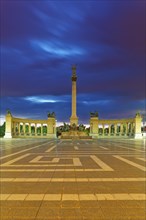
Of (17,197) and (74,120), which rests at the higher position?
(74,120)

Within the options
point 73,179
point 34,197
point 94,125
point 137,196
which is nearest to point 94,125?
point 94,125

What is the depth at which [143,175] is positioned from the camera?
11.4 m

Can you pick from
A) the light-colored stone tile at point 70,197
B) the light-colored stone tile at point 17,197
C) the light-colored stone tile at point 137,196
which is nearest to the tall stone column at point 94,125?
the light-colored stone tile at point 137,196

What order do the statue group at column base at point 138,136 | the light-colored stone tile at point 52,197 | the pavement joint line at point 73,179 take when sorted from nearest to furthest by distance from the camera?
the light-colored stone tile at point 52,197 < the pavement joint line at point 73,179 < the statue group at column base at point 138,136

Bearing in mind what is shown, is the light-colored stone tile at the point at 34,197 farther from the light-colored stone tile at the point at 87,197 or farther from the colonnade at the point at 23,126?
the colonnade at the point at 23,126

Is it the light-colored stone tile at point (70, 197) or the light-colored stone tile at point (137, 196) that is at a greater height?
the light-colored stone tile at point (70, 197)

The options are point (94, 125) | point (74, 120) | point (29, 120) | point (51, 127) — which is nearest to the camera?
point (74, 120)

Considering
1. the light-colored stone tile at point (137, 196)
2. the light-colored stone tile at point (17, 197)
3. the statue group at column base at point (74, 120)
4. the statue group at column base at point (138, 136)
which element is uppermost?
the statue group at column base at point (74, 120)

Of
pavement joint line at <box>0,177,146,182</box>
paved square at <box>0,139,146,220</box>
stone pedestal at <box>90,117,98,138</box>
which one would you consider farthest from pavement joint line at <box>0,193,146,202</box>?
stone pedestal at <box>90,117,98,138</box>

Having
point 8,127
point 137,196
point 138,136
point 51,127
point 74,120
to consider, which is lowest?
point 138,136

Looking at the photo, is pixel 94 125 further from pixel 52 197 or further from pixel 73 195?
pixel 52 197
